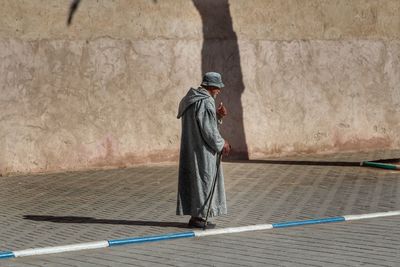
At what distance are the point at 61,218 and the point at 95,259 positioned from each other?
2641 millimetres

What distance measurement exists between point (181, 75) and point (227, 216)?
6310 mm

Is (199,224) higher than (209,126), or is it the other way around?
(209,126)

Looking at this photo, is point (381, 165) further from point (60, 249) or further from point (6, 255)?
point (6, 255)

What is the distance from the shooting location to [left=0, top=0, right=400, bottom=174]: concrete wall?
14992 millimetres

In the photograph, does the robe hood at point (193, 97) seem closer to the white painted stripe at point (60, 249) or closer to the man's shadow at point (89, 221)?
the man's shadow at point (89, 221)

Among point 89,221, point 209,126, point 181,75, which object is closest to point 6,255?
point 89,221

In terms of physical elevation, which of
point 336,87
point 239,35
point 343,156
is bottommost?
point 343,156

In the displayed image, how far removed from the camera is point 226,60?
55.7ft

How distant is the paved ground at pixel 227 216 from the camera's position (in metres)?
7.93

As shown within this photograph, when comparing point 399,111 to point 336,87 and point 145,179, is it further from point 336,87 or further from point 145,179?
point 145,179

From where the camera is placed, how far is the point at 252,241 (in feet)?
28.7

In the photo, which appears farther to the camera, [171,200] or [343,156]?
[343,156]

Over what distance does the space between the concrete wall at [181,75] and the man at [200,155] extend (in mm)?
5809

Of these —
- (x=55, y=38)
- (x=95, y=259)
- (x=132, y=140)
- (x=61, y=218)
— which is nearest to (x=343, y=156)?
(x=132, y=140)
